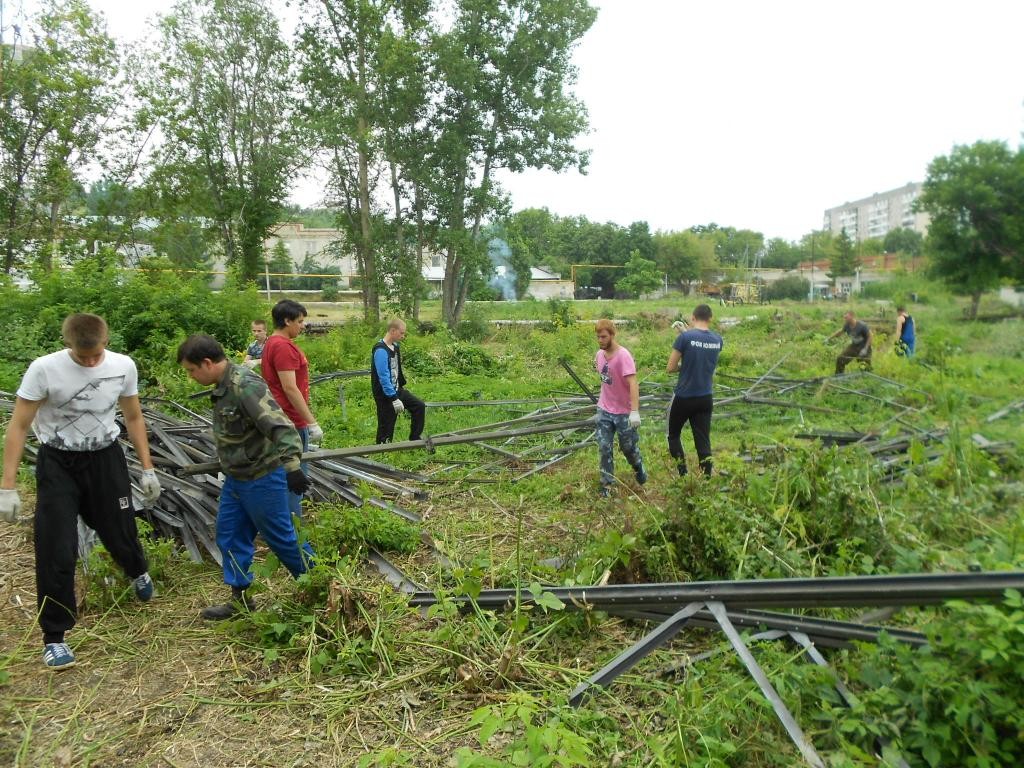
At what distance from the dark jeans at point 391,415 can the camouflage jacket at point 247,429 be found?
3.48m

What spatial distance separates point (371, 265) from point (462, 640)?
18705 mm

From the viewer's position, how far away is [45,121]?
18.5 m

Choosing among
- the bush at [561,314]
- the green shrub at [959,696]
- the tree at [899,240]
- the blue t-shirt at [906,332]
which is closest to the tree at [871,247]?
the tree at [899,240]

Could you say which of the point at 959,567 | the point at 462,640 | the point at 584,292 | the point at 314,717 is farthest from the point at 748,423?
the point at 584,292

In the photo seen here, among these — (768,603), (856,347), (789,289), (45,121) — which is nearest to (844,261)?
(789,289)

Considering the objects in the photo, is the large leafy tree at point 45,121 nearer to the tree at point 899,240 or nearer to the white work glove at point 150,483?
the white work glove at point 150,483

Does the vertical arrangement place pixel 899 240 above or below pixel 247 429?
above

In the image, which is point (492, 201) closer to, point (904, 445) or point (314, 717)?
point (904, 445)

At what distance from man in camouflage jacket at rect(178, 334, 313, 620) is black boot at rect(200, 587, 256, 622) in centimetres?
1

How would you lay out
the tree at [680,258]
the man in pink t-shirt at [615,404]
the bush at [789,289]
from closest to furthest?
the man in pink t-shirt at [615,404]
the bush at [789,289]
the tree at [680,258]

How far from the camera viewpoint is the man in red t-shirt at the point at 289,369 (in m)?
5.05

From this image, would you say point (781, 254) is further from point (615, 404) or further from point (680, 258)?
point (615, 404)

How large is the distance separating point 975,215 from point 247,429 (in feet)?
76.0

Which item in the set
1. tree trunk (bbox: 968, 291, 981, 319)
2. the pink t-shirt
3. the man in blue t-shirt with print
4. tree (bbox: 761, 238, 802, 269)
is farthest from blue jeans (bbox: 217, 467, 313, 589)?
tree (bbox: 761, 238, 802, 269)
